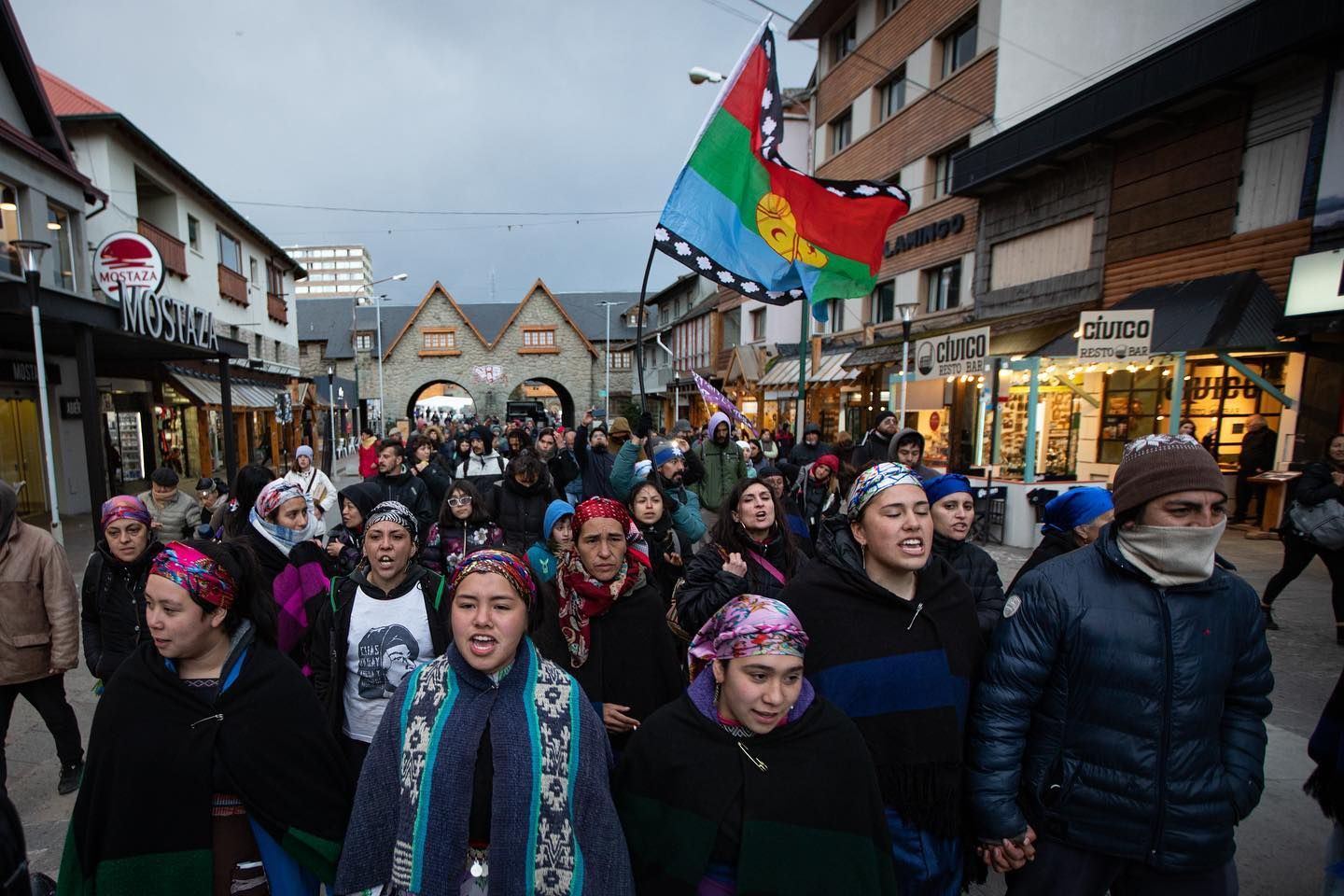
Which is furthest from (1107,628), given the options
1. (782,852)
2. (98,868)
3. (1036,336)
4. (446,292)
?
(446,292)

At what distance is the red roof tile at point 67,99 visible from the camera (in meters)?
15.1

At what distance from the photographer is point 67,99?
15.5 m

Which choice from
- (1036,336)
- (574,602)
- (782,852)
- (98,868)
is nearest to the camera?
(782,852)

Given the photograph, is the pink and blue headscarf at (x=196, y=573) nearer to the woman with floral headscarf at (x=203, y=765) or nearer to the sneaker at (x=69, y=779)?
the woman with floral headscarf at (x=203, y=765)

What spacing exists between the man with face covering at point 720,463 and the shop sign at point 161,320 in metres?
9.65

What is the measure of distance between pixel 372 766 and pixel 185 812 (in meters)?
0.67

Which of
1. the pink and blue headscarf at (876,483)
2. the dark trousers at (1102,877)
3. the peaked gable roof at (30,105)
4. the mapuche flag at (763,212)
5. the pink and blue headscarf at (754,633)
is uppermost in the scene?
the peaked gable roof at (30,105)

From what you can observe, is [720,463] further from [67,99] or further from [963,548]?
[67,99]

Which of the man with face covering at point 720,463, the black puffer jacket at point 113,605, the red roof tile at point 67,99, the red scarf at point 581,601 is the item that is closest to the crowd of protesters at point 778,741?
the red scarf at point 581,601

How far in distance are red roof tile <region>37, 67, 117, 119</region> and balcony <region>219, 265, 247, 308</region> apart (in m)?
5.19

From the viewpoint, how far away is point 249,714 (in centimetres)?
195

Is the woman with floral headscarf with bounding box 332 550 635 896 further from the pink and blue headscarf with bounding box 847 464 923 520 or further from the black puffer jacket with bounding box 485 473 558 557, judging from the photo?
the black puffer jacket with bounding box 485 473 558 557

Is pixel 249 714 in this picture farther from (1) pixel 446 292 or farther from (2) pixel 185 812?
(1) pixel 446 292

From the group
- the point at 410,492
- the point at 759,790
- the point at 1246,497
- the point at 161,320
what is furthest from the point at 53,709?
the point at 1246,497
